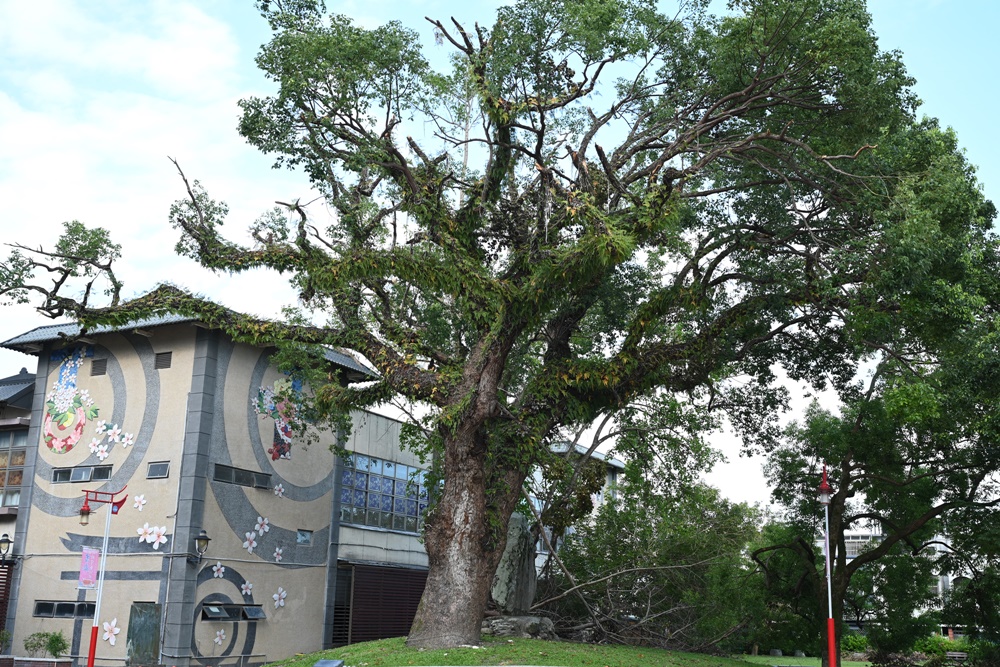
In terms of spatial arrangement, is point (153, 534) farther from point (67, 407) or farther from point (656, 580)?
point (656, 580)

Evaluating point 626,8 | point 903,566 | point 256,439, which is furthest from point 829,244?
point 256,439

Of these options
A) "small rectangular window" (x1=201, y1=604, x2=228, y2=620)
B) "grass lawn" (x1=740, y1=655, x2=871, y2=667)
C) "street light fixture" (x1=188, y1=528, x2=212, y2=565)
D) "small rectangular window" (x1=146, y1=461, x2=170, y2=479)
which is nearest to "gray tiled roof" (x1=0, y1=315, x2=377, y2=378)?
"small rectangular window" (x1=146, y1=461, x2=170, y2=479)

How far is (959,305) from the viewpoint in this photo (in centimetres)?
1237

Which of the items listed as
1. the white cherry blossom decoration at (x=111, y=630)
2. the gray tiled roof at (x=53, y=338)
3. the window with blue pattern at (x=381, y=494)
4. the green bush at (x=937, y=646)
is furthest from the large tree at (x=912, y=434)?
the white cherry blossom decoration at (x=111, y=630)

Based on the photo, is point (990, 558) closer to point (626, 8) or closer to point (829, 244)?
point (829, 244)

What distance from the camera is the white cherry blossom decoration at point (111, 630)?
1828cm

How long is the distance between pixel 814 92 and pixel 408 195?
22.6ft

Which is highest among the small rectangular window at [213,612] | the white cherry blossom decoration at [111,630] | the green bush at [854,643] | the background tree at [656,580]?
the background tree at [656,580]

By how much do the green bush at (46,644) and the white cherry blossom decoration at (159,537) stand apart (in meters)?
2.73

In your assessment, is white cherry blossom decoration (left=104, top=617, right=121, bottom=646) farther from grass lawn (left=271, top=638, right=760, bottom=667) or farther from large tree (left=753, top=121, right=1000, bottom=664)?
large tree (left=753, top=121, right=1000, bottom=664)

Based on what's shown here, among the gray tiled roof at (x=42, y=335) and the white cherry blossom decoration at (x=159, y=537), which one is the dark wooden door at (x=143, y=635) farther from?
the gray tiled roof at (x=42, y=335)

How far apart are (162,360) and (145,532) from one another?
3.70 m

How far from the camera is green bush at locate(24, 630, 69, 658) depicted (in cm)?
1858

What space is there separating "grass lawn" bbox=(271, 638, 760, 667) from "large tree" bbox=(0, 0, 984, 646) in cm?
62
